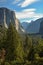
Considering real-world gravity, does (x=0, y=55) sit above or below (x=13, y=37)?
below

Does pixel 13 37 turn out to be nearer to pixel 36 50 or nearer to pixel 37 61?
pixel 36 50

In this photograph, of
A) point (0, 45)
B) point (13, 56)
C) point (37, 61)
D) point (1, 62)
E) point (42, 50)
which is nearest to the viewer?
point (37, 61)

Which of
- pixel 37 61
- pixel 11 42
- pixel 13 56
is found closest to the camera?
pixel 37 61

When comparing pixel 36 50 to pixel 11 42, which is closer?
pixel 36 50

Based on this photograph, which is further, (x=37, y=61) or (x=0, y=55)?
(x=0, y=55)

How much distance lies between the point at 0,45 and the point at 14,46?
53.9ft

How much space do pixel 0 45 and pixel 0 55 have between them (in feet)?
48.8

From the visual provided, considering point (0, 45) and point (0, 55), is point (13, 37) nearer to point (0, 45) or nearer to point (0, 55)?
point (0, 55)

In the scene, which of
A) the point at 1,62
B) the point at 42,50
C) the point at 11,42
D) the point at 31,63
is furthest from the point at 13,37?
the point at 31,63

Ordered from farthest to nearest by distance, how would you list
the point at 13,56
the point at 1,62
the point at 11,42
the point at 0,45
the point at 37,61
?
the point at 0,45, the point at 11,42, the point at 13,56, the point at 1,62, the point at 37,61

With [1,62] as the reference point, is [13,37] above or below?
above

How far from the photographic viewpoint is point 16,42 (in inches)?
2119

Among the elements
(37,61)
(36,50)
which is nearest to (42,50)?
(36,50)

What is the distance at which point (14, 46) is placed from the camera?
53.2m
